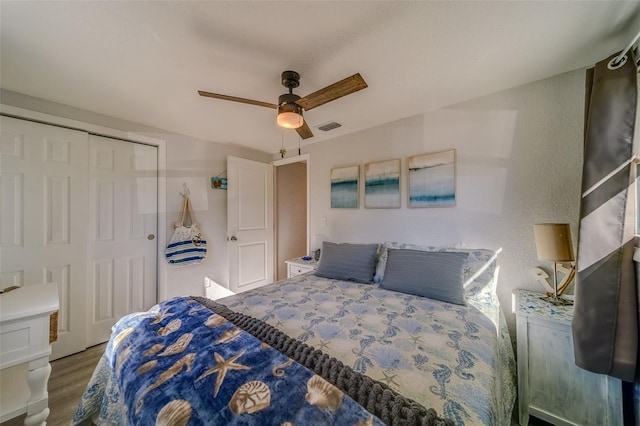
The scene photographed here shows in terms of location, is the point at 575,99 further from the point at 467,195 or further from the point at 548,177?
the point at 467,195

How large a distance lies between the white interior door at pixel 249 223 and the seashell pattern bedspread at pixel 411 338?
1.53m

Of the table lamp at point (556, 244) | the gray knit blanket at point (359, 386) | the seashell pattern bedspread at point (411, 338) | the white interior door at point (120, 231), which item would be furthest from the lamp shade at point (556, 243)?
the white interior door at point (120, 231)

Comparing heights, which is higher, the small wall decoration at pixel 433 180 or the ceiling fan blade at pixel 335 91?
the ceiling fan blade at pixel 335 91

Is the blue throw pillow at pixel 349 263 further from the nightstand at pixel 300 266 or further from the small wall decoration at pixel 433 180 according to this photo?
the small wall decoration at pixel 433 180

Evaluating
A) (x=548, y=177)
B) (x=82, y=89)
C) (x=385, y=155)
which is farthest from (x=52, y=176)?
(x=548, y=177)

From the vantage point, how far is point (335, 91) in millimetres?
1408

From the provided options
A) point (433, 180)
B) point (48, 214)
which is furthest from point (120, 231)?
point (433, 180)

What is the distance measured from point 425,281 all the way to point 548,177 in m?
1.19

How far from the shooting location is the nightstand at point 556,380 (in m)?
1.16

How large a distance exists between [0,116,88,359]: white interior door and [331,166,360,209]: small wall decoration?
2.56 meters

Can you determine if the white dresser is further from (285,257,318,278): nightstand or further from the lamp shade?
the lamp shade

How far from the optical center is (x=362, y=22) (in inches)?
47.3

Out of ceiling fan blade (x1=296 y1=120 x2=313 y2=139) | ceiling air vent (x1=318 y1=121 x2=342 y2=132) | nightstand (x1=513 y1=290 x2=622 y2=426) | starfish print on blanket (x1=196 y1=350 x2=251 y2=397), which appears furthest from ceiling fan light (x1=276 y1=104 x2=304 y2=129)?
nightstand (x1=513 y1=290 x2=622 y2=426)

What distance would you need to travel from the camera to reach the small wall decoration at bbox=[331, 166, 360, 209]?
2730 millimetres
